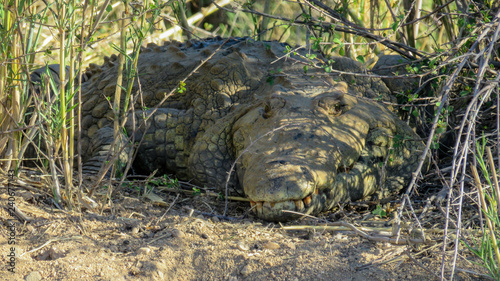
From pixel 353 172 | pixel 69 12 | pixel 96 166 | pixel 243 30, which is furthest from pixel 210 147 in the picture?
pixel 243 30

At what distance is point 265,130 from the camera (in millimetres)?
3678

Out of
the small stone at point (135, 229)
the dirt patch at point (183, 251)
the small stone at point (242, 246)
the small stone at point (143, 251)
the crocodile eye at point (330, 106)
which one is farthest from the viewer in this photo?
the crocodile eye at point (330, 106)

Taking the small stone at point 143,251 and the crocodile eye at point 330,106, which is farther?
the crocodile eye at point 330,106

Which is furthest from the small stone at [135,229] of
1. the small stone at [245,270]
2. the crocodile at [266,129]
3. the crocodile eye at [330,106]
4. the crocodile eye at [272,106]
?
the crocodile eye at [330,106]

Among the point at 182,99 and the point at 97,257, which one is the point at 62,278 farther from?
the point at 182,99

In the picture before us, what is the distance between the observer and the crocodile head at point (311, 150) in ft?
9.62

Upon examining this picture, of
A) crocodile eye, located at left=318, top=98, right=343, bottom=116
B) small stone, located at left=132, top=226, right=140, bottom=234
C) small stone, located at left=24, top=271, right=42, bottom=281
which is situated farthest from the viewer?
crocodile eye, located at left=318, top=98, right=343, bottom=116

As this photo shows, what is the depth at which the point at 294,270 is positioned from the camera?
2.33 metres

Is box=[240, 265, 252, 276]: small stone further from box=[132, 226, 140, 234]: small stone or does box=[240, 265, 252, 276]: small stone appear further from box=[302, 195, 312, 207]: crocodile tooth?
box=[302, 195, 312, 207]: crocodile tooth

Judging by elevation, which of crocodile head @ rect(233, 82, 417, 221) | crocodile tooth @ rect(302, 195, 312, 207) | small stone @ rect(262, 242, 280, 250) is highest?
crocodile head @ rect(233, 82, 417, 221)

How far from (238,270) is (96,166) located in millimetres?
2111

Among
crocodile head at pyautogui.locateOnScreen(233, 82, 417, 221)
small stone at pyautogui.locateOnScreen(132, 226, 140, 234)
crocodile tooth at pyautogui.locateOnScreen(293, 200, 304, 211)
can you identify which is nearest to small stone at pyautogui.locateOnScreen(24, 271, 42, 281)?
small stone at pyautogui.locateOnScreen(132, 226, 140, 234)

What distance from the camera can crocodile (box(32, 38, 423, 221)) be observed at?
3.05 meters

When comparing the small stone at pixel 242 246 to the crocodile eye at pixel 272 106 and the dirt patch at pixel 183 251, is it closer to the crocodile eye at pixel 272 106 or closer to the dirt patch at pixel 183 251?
the dirt patch at pixel 183 251
